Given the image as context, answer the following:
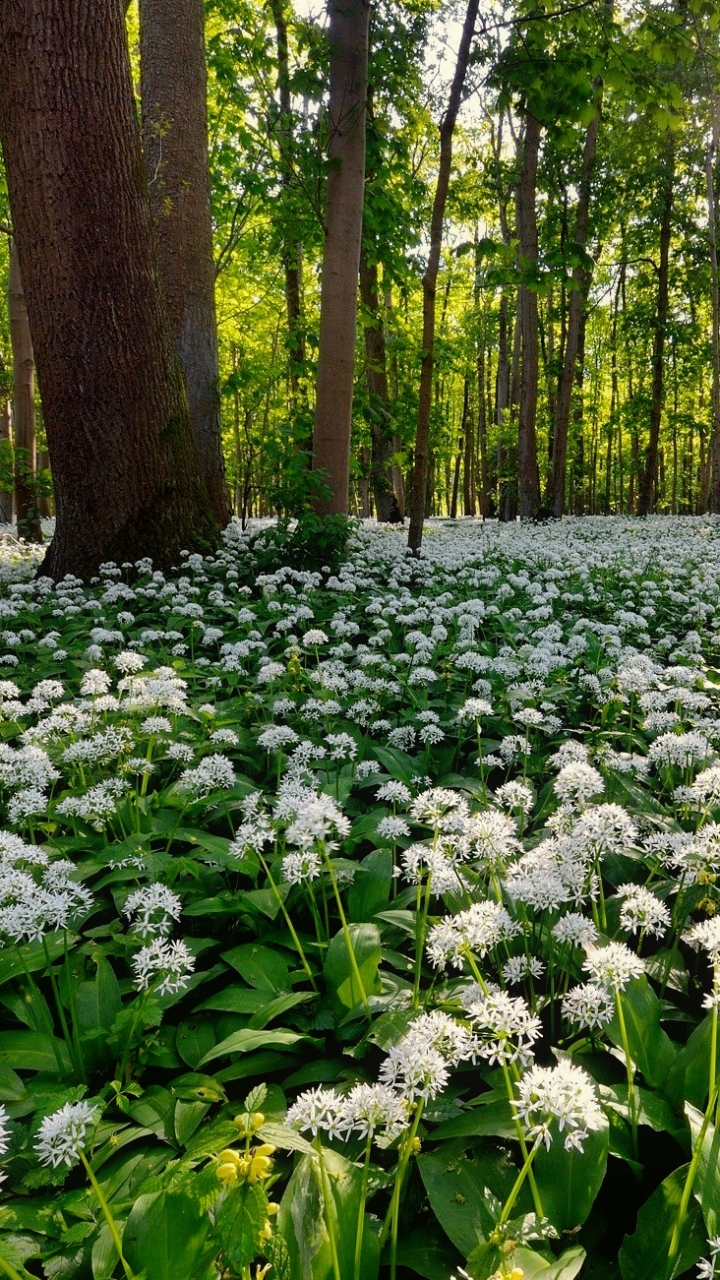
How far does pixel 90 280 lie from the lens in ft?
19.0

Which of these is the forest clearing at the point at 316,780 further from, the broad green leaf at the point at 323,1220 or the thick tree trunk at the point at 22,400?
the thick tree trunk at the point at 22,400

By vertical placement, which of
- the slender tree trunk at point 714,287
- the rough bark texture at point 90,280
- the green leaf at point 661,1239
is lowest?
the green leaf at point 661,1239

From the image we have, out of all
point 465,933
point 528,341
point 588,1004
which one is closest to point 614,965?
point 588,1004

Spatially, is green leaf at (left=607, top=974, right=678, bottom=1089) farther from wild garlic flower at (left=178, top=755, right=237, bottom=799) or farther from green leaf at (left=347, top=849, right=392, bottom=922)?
wild garlic flower at (left=178, top=755, right=237, bottom=799)

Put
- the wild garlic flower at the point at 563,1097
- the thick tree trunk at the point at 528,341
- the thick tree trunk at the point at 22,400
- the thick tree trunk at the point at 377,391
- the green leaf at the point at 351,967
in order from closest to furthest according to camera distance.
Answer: the wild garlic flower at the point at 563,1097 → the green leaf at the point at 351,967 → the thick tree trunk at the point at 22,400 → the thick tree trunk at the point at 377,391 → the thick tree trunk at the point at 528,341

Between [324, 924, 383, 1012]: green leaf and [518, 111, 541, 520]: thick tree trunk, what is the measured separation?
562 inches

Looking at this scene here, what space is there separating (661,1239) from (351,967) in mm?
843

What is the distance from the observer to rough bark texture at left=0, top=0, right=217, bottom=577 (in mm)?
5453

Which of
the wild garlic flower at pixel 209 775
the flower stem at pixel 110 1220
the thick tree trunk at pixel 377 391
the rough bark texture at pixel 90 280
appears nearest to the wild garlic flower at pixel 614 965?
the flower stem at pixel 110 1220

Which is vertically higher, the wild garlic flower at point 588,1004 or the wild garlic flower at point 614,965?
the wild garlic flower at point 614,965

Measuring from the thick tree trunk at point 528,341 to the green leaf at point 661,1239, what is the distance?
14.8m

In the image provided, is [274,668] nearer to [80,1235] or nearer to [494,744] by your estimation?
[494,744]

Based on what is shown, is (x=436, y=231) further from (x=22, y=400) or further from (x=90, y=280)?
(x=22, y=400)

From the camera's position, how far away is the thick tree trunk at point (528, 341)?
46.5ft
